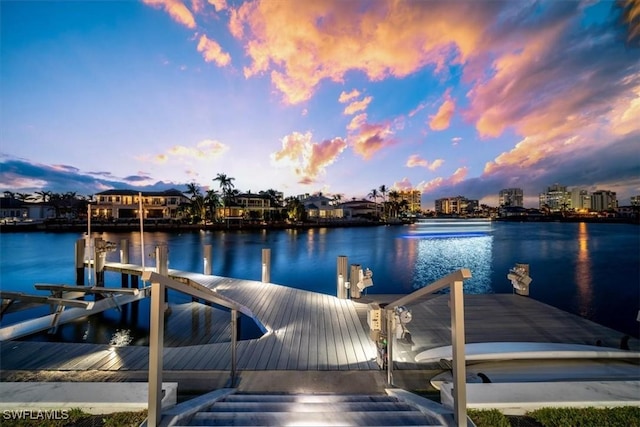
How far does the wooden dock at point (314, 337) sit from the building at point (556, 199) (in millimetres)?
115038

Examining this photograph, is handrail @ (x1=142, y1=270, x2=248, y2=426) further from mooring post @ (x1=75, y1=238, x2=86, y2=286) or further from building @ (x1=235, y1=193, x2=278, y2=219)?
building @ (x1=235, y1=193, x2=278, y2=219)

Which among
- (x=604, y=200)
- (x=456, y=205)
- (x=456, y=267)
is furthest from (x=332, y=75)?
(x=456, y=205)

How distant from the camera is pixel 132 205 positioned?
5309cm

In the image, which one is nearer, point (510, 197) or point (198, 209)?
point (198, 209)

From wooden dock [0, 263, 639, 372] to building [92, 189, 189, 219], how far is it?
185 feet

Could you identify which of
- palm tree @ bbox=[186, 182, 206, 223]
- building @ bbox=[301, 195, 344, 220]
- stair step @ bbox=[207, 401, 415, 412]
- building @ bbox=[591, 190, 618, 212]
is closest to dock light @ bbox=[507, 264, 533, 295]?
stair step @ bbox=[207, 401, 415, 412]

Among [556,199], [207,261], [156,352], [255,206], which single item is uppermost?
[556,199]

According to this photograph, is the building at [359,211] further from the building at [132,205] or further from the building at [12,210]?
the building at [12,210]

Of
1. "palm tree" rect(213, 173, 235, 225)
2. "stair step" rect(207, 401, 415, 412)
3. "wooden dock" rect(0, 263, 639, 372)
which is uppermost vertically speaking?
"palm tree" rect(213, 173, 235, 225)

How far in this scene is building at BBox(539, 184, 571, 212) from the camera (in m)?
86.9

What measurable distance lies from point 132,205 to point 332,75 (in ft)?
175

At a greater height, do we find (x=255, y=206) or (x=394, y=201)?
(x=394, y=201)

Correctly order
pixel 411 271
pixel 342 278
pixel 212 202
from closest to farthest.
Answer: pixel 342 278 < pixel 411 271 < pixel 212 202

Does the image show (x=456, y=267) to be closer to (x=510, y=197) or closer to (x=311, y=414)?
(x=311, y=414)
